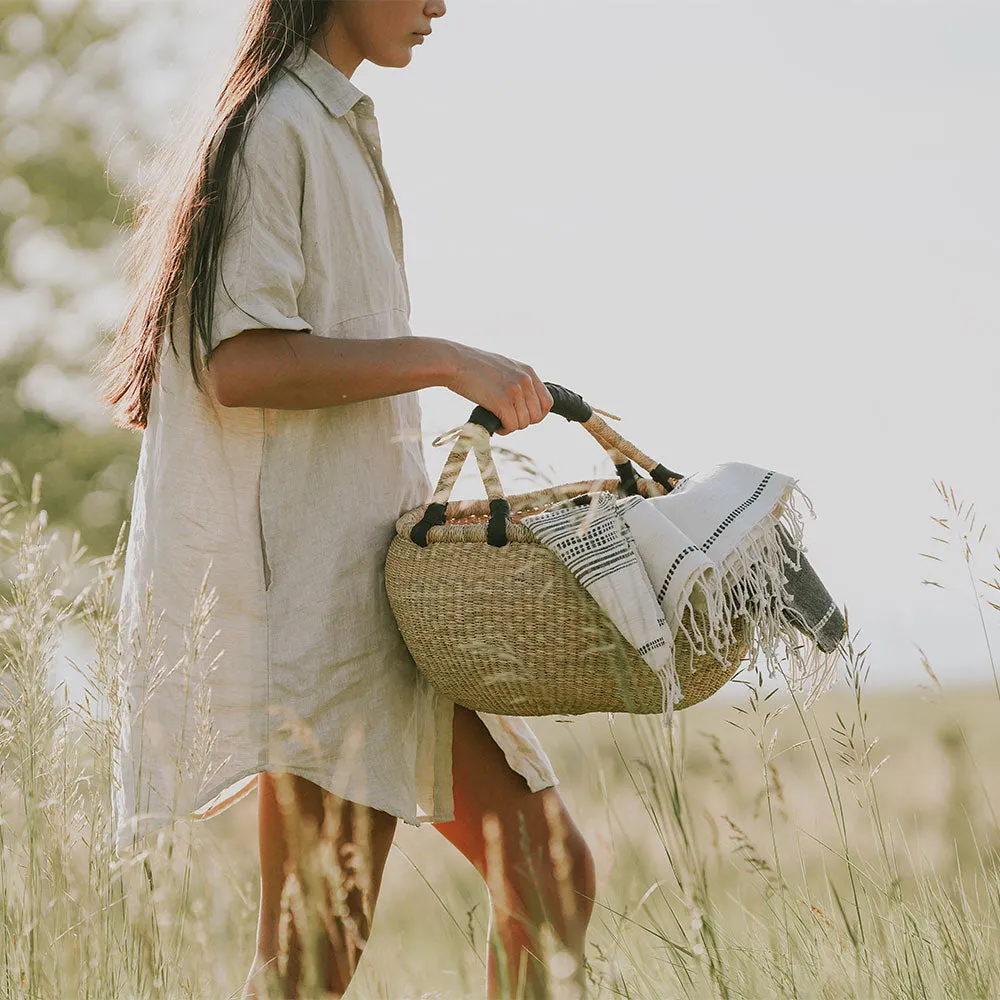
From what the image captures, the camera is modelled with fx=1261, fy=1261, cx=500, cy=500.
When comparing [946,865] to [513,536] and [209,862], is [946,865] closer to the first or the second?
[513,536]

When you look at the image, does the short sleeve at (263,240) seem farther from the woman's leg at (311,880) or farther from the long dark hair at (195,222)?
the woman's leg at (311,880)

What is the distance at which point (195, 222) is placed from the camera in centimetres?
180

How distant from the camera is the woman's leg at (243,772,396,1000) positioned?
1773 millimetres

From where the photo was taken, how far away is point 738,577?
1680 millimetres

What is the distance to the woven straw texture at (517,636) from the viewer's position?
1.67m

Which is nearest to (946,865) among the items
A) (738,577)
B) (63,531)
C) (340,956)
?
(738,577)

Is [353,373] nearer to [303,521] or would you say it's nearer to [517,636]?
[303,521]

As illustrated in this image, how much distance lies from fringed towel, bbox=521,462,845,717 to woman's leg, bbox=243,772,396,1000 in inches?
19.8

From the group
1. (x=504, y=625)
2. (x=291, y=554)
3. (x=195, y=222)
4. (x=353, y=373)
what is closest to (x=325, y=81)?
(x=195, y=222)

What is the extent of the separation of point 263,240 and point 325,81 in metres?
0.33

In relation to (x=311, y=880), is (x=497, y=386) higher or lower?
higher

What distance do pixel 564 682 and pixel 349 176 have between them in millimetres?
835

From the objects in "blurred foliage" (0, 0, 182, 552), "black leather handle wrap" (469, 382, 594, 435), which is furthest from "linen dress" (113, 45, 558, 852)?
"blurred foliage" (0, 0, 182, 552)

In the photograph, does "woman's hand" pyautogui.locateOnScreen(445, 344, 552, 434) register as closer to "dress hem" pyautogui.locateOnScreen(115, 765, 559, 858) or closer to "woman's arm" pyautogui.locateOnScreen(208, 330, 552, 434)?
"woman's arm" pyautogui.locateOnScreen(208, 330, 552, 434)
